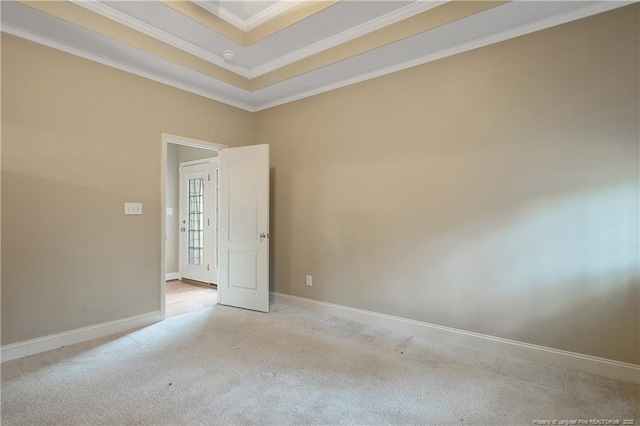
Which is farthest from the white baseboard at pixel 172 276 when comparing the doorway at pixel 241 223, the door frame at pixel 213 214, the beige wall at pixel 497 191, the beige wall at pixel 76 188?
the beige wall at pixel 497 191

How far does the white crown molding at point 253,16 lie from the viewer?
9.34 feet

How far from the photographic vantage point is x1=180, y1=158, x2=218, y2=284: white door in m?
5.47

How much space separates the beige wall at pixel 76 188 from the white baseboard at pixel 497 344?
7.47ft

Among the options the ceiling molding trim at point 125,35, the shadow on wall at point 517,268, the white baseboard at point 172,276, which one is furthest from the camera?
the white baseboard at point 172,276

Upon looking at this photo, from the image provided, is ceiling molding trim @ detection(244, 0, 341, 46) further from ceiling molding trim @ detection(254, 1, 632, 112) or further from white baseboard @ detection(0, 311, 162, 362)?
white baseboard @ detection(0, 311, 162, 362)

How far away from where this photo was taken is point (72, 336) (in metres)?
2.93

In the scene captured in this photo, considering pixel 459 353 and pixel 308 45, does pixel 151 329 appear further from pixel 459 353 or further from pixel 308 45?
pixel 308 45

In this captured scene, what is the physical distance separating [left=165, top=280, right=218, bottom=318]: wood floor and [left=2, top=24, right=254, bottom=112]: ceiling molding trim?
2781 millimetres

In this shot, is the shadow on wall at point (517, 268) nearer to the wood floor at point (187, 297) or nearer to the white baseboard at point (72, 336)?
the wood floor at point (187, 297)

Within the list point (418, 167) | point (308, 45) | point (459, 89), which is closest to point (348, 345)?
point (418, 167)

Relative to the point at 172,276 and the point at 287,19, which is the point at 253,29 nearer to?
the point at 287,19

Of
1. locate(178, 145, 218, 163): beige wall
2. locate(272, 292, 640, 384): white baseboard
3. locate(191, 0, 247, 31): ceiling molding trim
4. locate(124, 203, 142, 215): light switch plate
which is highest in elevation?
locate(191, 0, 247, 31): ceiling molding trim

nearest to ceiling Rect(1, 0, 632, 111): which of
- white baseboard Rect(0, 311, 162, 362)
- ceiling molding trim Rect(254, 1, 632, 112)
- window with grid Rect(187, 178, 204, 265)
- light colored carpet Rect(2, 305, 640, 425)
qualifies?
ceiling molding trim Rect(254, 1, 632, 112)

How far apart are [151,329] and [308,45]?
11.3 feet
